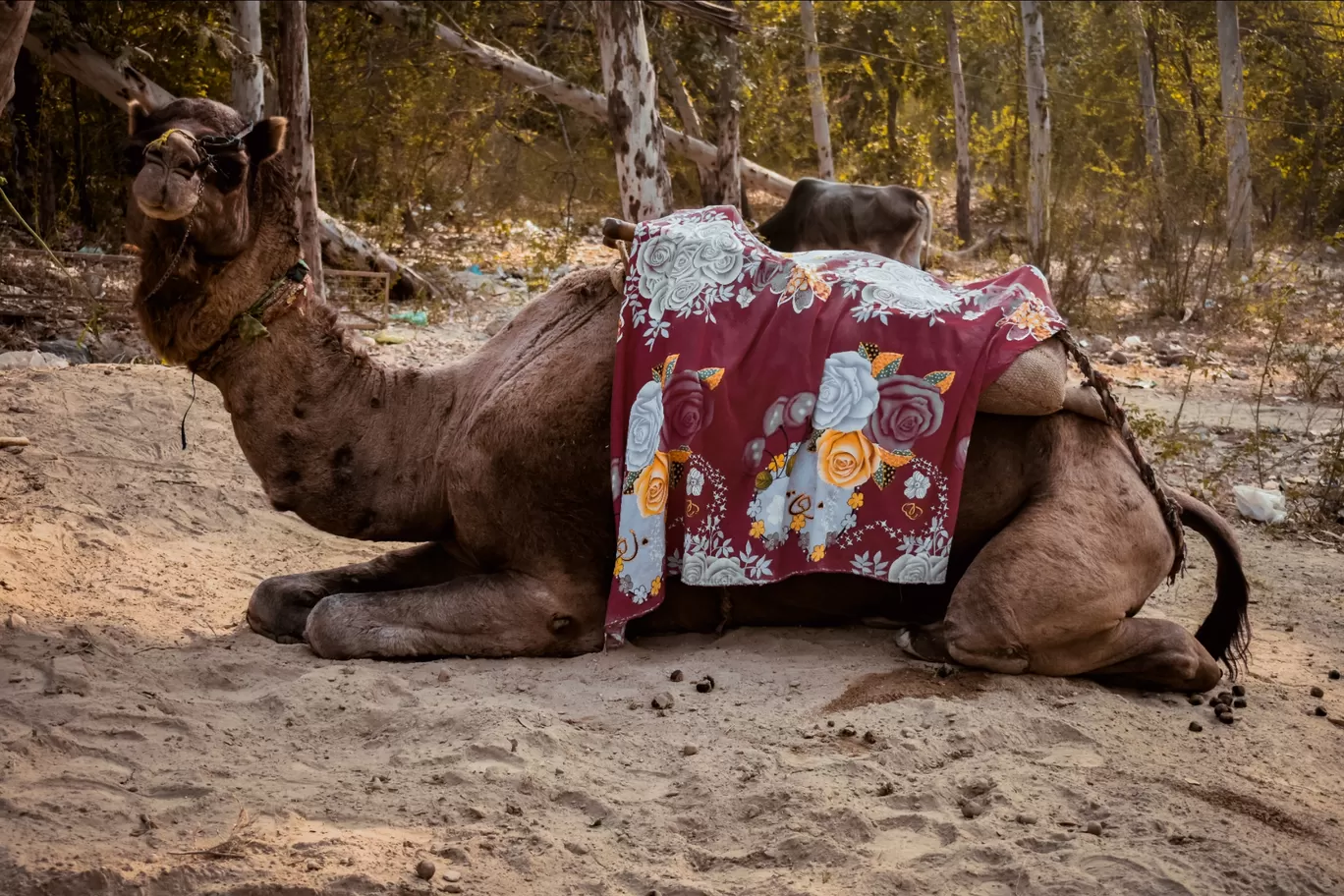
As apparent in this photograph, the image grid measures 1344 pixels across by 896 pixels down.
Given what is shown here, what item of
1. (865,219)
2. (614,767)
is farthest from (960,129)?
(614,767)

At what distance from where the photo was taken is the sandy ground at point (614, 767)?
285 centimetres

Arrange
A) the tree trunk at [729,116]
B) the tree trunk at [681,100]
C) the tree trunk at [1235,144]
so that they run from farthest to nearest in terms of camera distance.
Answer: the tree trunk at [1235,144] < the tree trunk at [681,100] < the tree trunk at [729,116]

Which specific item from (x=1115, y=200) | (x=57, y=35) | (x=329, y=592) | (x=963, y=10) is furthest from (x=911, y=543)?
(x=963, y=10)

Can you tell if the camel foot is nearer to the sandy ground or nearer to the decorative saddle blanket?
the sandy ground

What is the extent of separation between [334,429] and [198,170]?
97cm

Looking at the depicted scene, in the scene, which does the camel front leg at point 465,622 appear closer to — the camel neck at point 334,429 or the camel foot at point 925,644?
the camel neck at point 334,429

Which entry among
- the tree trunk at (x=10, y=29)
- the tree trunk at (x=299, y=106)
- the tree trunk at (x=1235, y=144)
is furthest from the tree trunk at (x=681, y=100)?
the tree trunk at (x=10, y=29)

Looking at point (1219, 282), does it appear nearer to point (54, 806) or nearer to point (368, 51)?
point (368, 51)

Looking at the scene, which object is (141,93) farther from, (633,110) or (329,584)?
(329,584)

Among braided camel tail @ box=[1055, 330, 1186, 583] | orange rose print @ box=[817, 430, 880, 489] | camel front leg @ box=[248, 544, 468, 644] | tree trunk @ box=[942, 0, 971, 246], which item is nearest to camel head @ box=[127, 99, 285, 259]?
camel front leg @ box=[248, 544, 468, 644]

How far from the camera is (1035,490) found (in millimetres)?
4223

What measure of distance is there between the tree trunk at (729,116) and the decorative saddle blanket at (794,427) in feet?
37.4

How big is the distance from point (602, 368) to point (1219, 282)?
11599 mm

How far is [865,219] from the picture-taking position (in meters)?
6.14
